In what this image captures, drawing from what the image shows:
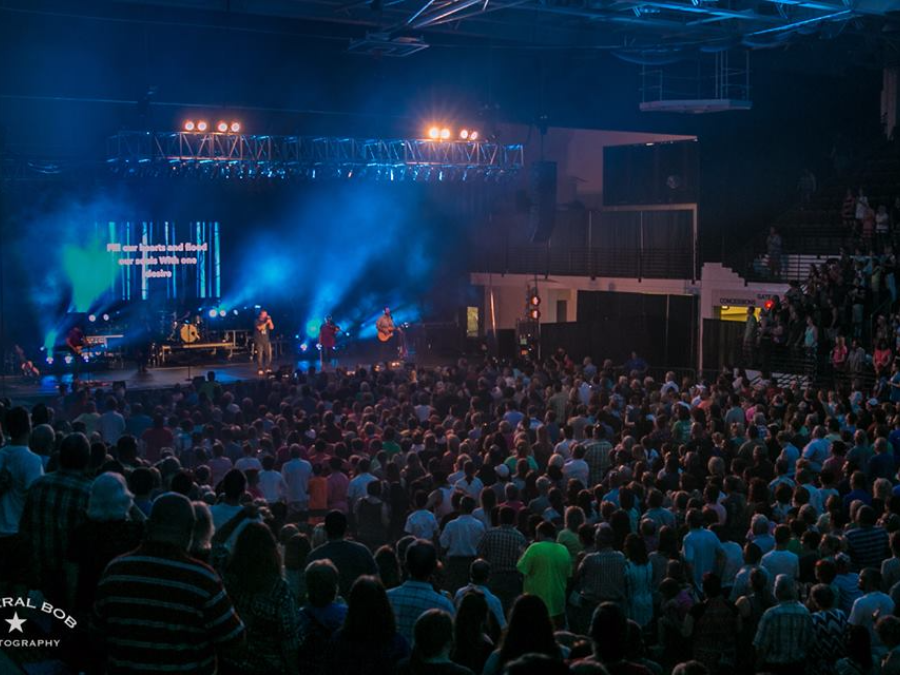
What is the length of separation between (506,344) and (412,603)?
20951 mm

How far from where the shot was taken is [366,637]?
13.9 ft

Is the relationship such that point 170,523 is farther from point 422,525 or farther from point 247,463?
point 247,463

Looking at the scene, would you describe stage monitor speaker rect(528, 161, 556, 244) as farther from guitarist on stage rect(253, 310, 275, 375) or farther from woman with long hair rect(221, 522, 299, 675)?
woman with long hair rect(221, 522, 299, 675)

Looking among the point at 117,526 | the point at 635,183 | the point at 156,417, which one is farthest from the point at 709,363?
the point at 117,526

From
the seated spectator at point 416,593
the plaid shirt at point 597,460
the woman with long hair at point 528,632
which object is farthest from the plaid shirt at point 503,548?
the woman with long hair at point 528,632

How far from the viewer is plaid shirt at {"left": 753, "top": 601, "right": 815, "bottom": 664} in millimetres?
6441

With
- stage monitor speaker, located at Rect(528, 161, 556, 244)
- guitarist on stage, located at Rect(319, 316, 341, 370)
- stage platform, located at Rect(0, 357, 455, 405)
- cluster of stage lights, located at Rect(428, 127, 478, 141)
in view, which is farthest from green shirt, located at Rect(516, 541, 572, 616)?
guitarist on stage, located at Rect(319, 316, 341, 370)

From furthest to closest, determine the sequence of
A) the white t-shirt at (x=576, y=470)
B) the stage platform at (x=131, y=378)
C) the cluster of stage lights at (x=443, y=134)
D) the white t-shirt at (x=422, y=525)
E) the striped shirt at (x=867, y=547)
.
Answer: the cluster of stage lights at (x=443, y=134) < the stage platform at (x=131, y=378) < the white t-shirt at (x=576, y=470) < the white t-shirt at (x=422, y=525) < the striped shirt at (x=867, y=547)

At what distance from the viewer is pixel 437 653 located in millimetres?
4031

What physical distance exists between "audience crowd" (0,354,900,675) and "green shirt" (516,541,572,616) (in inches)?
0.5

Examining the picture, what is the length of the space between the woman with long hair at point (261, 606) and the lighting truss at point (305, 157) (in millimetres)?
15845

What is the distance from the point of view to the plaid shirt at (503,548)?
762cm

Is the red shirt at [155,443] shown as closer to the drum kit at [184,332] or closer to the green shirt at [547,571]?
the green shirt at [547,571]

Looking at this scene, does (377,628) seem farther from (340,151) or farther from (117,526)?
(340,151)
